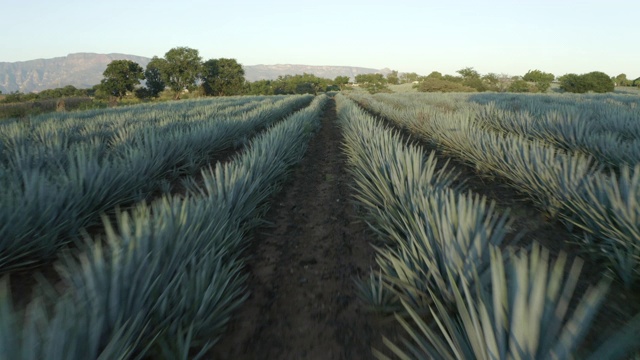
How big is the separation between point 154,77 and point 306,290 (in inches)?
2248

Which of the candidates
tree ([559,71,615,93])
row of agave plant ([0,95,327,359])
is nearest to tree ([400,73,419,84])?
tree ([559,71,615,93])

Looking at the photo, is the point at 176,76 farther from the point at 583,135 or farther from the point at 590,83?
the point at 590,83

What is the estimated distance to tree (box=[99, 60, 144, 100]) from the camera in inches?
1806

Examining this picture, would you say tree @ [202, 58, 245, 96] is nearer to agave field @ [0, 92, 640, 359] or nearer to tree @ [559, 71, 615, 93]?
tree @ [559, 71, 615, 93]

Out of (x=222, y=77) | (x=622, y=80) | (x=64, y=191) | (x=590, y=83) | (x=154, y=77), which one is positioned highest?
(x=622, y=80)

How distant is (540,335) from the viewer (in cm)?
88

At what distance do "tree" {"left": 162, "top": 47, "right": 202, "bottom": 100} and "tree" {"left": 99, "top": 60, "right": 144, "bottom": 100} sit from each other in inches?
173

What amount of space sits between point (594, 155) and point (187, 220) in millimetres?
4468

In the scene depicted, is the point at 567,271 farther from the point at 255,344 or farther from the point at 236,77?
the point at 236,77

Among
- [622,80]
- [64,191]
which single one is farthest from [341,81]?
[64,191]

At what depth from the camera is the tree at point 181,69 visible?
156ft

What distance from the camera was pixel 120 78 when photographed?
1821 inches

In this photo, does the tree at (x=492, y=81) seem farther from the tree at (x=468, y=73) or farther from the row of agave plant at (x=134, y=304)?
the row of agave plant at (x=134, y=304)

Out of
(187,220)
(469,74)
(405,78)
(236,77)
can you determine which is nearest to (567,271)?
(187,220)
